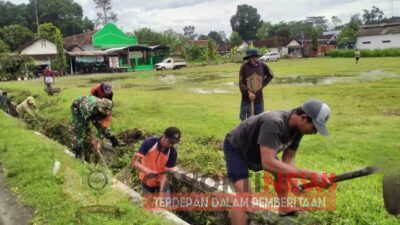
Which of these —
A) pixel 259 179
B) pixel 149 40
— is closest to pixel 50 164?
pixel 259 179

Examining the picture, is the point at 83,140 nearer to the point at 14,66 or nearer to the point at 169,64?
the point at 14,66

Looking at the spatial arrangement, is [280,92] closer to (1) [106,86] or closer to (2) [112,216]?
(1) [106,86]

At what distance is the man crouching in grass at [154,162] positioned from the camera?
5270 millimetres

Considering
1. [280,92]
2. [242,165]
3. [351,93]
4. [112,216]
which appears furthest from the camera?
[280,92]

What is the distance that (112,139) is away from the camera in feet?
27.5

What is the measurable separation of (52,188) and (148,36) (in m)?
66.3

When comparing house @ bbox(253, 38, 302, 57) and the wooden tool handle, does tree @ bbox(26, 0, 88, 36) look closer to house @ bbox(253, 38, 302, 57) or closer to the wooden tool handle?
house @ bbox(253, 38, 302, 57)

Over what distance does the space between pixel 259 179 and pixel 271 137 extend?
2.03m

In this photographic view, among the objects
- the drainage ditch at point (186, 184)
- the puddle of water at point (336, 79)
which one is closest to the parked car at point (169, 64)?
the puddle of water at point (336, 79)

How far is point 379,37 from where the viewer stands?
59.1 meters

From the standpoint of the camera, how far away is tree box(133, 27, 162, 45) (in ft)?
229

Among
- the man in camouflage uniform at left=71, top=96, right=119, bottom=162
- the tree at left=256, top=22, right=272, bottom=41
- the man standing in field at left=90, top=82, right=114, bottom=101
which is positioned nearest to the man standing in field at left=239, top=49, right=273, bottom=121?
the man in camouflage uniform at left=71, top=96, right=119, bottom=162

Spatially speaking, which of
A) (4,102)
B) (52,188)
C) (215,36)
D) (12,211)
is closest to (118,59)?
(4,102)

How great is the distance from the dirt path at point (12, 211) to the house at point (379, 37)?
6060 cm
